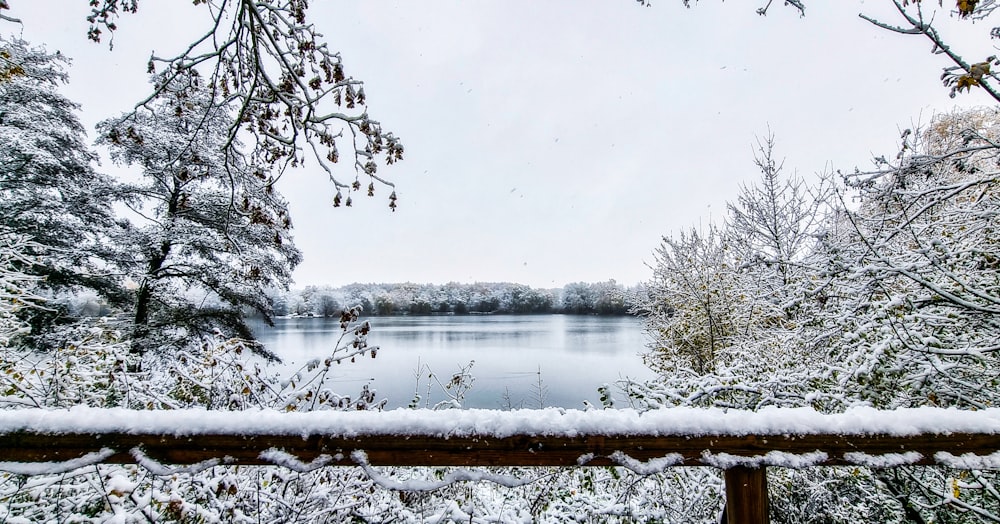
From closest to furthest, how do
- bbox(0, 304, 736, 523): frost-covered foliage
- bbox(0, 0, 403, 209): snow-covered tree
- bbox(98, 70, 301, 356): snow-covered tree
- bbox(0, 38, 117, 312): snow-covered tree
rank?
1. bbox(0, 304, 736, 523): frost-covered foliage
2. bbox(0, 0, 403, 209): snow-covered tree
3. bbox(0, 38, 117, 312): snow-covered tree
4. bbox(98, 70, 301, 356): snow-covered tree

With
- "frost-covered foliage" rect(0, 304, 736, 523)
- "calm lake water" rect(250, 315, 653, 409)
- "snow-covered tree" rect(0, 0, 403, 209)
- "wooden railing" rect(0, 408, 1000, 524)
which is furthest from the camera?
"calm lake water" rect(250, 315, 653, 409)

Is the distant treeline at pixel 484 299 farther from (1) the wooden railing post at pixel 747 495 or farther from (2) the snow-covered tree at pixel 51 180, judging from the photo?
(1) the wooden railing post at pixel 747 495

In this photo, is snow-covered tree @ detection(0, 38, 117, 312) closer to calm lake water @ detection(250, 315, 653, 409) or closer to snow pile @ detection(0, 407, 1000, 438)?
calm lake water @ detection(250, 315, 653, 409)

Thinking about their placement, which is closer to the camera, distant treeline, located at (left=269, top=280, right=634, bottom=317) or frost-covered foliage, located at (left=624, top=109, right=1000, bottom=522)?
frost-covered foliage, located at (left=624, top=109, right=1000, bottom=522)

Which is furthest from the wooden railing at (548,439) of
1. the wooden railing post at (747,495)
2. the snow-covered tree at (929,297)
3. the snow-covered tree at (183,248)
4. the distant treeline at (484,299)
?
the distant treeline at (484,299)

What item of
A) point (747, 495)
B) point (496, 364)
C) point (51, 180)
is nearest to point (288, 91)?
point (747, 495)

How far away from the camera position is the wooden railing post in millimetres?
902

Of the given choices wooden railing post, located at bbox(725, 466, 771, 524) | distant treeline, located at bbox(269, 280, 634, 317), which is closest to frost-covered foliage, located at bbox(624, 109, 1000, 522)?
wooden railing post, located at bbox(725, 466, 771, 524)

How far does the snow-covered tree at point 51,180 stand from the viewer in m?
7.92

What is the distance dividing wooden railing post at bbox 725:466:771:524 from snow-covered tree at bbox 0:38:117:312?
11.8 metres

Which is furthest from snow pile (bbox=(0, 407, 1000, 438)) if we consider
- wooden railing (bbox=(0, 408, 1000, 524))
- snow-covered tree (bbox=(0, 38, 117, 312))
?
snow-covered tree (bbox=(0, 38, 117, 312))

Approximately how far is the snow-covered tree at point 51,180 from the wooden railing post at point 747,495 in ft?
38.6

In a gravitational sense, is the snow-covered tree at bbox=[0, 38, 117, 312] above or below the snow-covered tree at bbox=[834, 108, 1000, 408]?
above

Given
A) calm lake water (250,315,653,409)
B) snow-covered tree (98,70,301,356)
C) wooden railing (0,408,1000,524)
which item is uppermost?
snow-covered tree (98,70,301,356)
